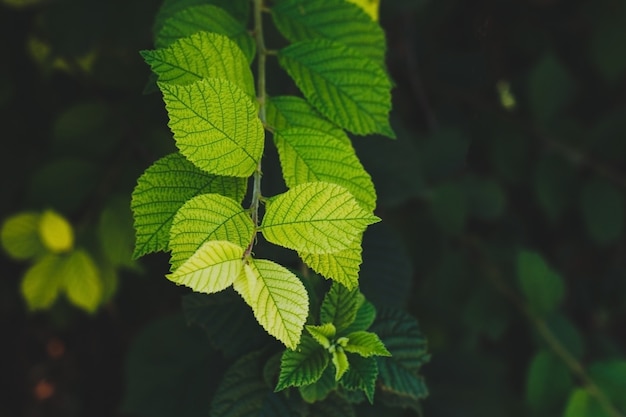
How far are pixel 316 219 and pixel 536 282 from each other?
38.9 inches

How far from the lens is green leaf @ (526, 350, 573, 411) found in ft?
4.50

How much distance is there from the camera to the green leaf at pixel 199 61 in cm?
67

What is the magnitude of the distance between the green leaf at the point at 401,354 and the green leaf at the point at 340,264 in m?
0.20

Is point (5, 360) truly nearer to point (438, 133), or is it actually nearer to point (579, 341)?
point (438, 133)

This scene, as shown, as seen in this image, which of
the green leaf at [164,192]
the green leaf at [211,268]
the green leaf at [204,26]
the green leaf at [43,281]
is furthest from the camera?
the green leaf at [43,281]

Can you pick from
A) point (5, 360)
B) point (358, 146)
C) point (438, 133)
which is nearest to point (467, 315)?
point (438, 133)

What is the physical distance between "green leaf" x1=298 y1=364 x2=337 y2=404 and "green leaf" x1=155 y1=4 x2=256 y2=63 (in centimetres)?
38

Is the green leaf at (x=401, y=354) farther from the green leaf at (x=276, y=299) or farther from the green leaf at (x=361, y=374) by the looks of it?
the green leaf at (x=276, y=299)

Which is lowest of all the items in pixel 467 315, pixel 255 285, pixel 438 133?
pixel 467 315

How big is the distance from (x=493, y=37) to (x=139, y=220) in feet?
5.52

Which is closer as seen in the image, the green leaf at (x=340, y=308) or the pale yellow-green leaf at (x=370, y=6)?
the green leaf at (x=340, y=308)

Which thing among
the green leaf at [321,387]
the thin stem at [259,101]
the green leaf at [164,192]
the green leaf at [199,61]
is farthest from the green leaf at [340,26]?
the green leaf at [321,387]

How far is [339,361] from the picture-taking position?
67 centimetres

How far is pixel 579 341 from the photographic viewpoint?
151 centimetres
